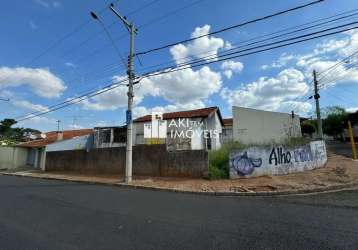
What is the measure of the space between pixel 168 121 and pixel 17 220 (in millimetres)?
21498

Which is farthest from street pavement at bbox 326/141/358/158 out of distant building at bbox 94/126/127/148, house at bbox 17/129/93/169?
house at bbox 17/129/93/169

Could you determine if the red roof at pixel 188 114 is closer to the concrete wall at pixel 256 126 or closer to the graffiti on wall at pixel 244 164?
the concrete wall at pixel 256 126

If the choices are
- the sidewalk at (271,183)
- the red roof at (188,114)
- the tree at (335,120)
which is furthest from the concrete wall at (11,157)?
the tree at (335,120)

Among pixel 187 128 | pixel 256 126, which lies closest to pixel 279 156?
pixel 256 126

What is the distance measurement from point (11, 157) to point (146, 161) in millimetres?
25844

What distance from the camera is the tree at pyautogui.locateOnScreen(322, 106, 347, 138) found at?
1944 inches

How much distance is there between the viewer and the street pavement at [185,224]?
456cm

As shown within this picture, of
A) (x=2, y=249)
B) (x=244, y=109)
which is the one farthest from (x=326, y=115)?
(x=2, y=249)

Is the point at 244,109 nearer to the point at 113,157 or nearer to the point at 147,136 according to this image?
the point at 147,136

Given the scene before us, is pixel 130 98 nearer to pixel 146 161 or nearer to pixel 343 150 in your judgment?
pixel 146 161

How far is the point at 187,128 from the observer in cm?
2567

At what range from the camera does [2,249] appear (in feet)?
14.7

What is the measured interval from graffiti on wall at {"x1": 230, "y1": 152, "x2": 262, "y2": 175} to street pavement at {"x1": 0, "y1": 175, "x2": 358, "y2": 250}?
153 inches

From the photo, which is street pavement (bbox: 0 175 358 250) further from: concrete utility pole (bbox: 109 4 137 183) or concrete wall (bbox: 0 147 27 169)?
concrete wall (bbox: 0 147 27 169)
